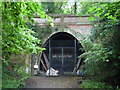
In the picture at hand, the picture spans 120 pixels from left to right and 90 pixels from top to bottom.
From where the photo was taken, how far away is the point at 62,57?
26.8 feet

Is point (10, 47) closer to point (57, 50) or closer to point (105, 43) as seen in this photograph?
point (105, 43)

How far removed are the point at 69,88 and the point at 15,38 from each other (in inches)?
157

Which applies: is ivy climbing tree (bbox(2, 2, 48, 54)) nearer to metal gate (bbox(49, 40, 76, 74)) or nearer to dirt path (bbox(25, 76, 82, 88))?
dirt path (bbox(25, 76, 82, 88))

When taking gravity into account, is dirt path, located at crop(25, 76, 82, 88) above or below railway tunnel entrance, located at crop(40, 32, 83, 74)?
below

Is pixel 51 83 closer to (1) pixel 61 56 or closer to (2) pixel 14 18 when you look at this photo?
(1) pixel 61 56

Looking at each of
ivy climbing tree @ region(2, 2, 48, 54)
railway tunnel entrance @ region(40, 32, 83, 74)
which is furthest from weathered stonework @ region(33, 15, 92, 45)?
ivy climbing tree @ region(2, 2, 48, 54)

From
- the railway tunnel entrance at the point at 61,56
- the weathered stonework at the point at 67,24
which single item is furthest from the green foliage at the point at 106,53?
the railway tunnel entrance at the point at 61,56

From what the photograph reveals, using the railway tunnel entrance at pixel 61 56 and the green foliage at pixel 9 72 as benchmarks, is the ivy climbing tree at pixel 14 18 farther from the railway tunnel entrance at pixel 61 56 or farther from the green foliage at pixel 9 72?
the railway tunnel entrance at pixel 61 56

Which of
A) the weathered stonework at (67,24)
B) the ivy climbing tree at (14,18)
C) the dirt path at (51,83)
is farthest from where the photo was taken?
the weathered stonework at (67,24)

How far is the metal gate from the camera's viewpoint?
8.10 metres

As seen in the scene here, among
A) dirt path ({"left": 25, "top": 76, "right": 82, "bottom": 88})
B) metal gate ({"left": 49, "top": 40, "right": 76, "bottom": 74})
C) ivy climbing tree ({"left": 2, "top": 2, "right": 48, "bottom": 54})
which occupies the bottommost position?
dirt path ({"left": 25, "top": 76, "right": 82, "bottom": 88})

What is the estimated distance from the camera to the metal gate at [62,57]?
8102 mm

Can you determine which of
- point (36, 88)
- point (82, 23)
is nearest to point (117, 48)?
point (36, 88)

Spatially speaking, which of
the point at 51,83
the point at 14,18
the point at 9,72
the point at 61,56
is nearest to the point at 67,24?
the point at 61,56
